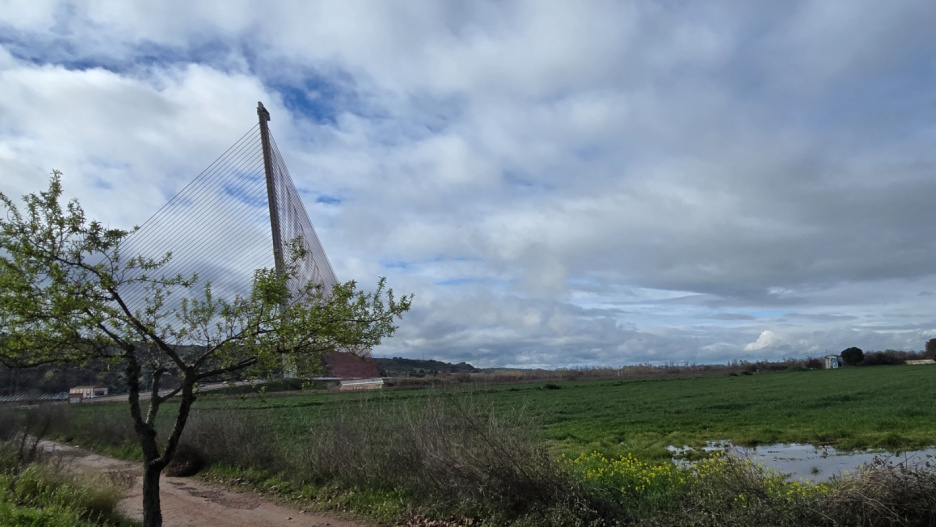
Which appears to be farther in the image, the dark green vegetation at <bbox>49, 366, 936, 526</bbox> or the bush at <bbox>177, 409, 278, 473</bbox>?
the bush at <bbox>177, 409, 278, 473</bbox>

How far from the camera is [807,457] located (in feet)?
57.4

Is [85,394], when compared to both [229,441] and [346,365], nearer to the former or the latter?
[346,365]

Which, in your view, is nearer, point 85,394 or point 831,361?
point 85,394

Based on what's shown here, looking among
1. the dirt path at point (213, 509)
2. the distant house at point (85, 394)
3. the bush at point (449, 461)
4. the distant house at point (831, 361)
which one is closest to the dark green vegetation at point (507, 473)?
the bush at point (449, 461)

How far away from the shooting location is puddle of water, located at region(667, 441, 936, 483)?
14.7m

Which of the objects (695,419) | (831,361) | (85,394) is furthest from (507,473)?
(831,361)

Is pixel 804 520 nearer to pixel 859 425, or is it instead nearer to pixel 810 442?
pixel 810 442

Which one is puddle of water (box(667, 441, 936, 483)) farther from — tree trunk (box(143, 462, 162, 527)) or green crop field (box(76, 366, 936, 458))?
tree trunk (box(143, 462, 162, 527))

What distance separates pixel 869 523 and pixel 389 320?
20.1 feet

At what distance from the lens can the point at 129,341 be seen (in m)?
8.29

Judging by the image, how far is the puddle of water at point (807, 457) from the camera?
14.7 m

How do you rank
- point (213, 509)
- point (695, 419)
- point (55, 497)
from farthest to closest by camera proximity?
point (695, 419) → point (213, 509) → point (55, 497)

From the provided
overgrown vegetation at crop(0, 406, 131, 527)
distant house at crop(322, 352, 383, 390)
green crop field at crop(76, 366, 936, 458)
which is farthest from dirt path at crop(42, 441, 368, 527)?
distant house at crop(322, 352, 383, 390)

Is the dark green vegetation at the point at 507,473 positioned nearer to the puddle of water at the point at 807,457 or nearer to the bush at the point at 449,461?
the bush at the point at 449,461
